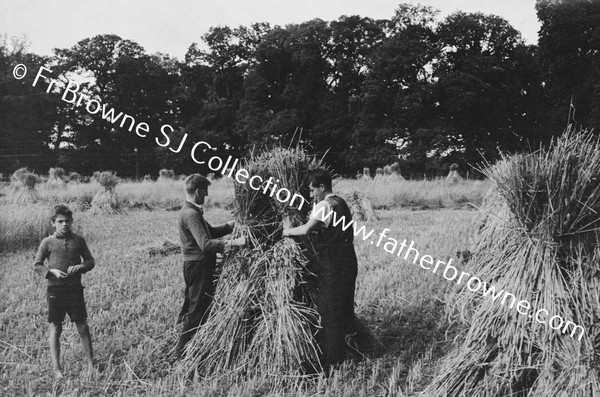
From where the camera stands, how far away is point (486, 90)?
1261 inches

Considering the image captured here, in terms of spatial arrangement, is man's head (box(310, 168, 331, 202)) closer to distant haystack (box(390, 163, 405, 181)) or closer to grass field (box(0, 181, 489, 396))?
grass field (box(0, 181, 489, 396))

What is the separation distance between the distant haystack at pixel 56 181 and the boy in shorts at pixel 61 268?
14393mm

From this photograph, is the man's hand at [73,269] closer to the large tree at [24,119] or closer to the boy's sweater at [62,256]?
the boy's sweater at [62,256]

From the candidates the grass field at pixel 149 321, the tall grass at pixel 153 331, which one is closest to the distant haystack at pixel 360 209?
the grass field at pixel 149 321

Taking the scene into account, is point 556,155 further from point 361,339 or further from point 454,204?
point 454,204

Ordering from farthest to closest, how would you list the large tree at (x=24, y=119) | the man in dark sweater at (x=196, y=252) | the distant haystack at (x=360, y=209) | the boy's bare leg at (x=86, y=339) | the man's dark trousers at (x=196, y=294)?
the distant haystack at (x=360, y=209)
the large tree at (x=24, y=119)
the man's dark trousers at (x=196, y=294)
the man in dark sweater at (x=196, y=252)
the boy's bare leg at (x=86, y=339)

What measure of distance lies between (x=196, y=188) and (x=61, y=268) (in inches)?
53.2

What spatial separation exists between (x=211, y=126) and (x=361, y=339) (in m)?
31.7

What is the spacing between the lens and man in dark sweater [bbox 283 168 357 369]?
486 cm

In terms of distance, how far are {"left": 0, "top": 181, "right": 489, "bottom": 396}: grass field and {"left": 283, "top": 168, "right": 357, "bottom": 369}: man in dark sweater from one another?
0.27 m

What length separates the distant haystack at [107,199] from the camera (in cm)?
1562

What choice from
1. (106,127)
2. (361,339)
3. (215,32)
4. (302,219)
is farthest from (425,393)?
(215,32)

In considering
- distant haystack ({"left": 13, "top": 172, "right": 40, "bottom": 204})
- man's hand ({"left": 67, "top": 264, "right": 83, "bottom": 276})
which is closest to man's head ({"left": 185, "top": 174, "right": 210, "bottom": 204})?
man's hand ({"left": 67, "top": 264, "right": 83, "bottom": 276})

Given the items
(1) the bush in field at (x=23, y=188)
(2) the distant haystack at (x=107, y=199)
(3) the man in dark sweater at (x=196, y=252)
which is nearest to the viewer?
(3) the man in dark sweater at (x=196, y=252)
